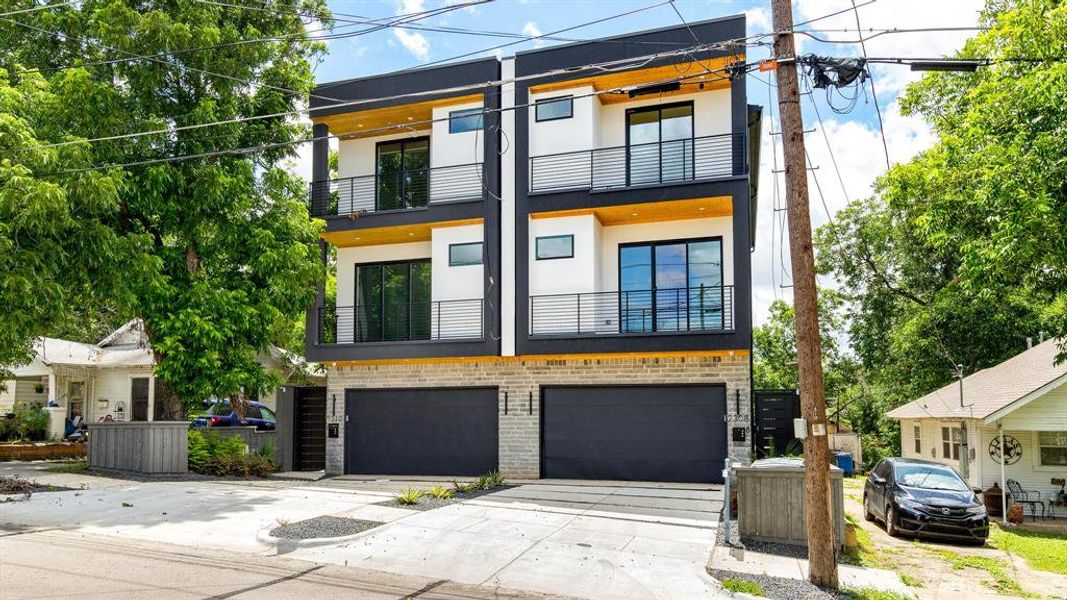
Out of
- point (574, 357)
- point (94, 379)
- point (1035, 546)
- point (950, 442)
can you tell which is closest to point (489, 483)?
point (574, 357)

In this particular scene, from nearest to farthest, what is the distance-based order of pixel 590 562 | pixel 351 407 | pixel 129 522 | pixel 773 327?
pixel 590 562 → pixel 129 522 → pixel 351 407 → pixel 773 327

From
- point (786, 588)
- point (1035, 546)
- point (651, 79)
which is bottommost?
point (1035, 546)

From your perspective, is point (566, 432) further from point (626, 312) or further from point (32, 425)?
point (32, 425)

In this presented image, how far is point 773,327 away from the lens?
54938mm

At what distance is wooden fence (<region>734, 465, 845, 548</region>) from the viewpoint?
474 inches

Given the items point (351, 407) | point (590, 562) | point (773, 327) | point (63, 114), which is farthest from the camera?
point (773, 327)

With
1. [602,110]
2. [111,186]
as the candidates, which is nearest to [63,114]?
[111,186]

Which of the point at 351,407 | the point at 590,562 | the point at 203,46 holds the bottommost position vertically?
the point at 590,562

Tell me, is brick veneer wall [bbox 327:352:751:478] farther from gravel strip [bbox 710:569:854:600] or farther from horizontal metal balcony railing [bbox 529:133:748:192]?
gravel strip [bbox 710:569:854:600]

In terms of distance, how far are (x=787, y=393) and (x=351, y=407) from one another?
37.1 feet

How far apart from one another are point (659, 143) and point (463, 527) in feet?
36.3

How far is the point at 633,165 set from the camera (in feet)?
A: 65.6

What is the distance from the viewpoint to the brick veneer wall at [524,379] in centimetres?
1858

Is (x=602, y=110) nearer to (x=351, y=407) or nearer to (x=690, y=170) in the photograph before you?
(x=690, y=170)
